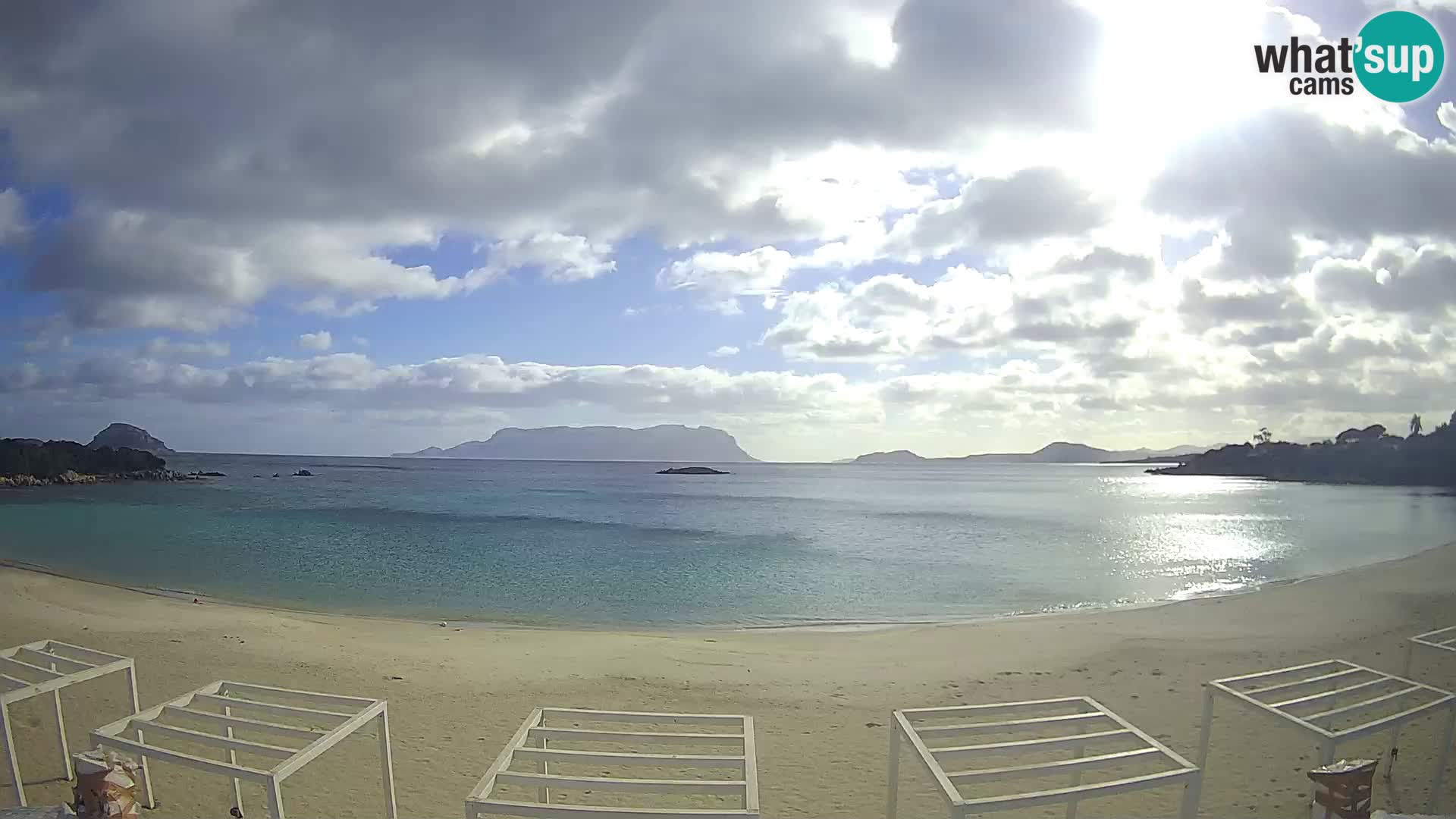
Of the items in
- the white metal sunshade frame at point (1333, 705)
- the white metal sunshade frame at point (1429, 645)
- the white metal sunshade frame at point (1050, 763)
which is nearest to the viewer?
the white metal sunshade frame at point (1050, 763)

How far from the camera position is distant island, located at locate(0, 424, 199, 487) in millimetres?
53062

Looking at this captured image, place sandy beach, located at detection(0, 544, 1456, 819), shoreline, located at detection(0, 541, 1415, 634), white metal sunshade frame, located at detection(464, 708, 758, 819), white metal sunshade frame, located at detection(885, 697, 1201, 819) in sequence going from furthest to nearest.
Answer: shoreline, located at detection(0, 541, 1415, 634)
sandy beach, located at detection(0, 544, 1456, 819)
white metal sunshade frame, located at detection(885, 697, 1201, 819)
white metal sunshade frame, located at detection(464, 708, 758, 819)

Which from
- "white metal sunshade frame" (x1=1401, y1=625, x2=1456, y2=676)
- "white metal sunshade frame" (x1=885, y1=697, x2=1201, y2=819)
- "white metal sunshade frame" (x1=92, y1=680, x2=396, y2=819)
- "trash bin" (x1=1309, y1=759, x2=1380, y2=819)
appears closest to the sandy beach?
"white metal sunshade frame" (x1=1401, y1=625, x2=1456, y2=676)

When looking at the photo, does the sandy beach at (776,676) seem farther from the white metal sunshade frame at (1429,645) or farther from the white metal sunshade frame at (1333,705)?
the white metal sunshade frame at (1333,705)

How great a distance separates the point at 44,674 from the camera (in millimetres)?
4848

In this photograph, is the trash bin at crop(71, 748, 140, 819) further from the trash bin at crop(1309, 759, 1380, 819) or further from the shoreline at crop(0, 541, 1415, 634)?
the shoreline at crop(0, 541, 1415, 634)

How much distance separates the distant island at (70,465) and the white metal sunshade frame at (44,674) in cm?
6524

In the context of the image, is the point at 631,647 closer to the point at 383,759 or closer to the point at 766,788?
the point at 766,788

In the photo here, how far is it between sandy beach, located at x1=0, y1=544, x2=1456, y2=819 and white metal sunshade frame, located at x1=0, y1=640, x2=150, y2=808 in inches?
22.9

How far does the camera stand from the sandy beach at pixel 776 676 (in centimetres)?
502

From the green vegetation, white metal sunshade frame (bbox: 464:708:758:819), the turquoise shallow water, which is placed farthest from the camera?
the green vegetation

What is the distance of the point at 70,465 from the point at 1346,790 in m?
80.7

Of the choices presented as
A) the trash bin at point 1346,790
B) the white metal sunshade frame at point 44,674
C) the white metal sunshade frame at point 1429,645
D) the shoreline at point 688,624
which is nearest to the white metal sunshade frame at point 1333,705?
the trash bin at point 1346,790

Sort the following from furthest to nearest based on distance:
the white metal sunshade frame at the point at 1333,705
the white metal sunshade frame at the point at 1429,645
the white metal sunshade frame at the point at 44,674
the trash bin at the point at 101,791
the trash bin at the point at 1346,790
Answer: the white metal sunshade frame at the point at 1429,645 → the white metal sunshade frame at the point at 44,674 → the white metal sunshade frame at the point at 1333,705 → the trash bin at the point at 1346,790 → the trash bin at the point at 101,791
